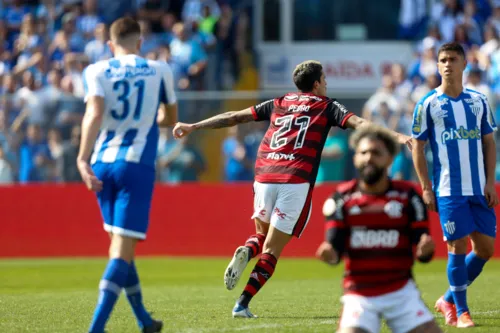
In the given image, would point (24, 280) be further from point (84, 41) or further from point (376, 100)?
point (84, 41)

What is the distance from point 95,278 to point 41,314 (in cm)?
462

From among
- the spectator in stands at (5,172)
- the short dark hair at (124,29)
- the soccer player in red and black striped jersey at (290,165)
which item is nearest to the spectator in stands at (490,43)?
the spectator in stands at (5,172)

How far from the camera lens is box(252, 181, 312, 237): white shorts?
855 cm

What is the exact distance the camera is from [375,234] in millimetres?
5824

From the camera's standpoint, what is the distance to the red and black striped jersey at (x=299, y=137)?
28.0 ft

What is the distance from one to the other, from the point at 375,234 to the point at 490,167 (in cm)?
263

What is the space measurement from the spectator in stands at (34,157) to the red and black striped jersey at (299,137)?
833 centimetres

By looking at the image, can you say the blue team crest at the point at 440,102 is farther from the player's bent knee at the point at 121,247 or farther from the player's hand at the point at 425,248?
the player's bent knee at the point at 121,247

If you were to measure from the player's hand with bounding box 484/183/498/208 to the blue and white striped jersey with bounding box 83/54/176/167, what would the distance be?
288 cm

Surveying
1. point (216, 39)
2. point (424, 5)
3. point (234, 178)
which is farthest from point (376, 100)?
point (424, 5)

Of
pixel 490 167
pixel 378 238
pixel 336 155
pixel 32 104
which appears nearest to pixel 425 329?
pixel 378 238

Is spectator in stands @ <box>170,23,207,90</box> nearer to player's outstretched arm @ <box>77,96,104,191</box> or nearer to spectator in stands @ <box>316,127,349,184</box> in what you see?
spectator in stands @ <box>316,127,349,184</box>

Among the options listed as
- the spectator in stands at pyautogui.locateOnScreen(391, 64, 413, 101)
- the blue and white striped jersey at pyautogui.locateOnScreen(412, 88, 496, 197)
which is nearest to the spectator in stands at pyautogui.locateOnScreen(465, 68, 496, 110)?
the spectator in stands at pyautogui.locateOnScreen(391, 64, 413, 101)

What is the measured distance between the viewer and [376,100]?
16141 mm
